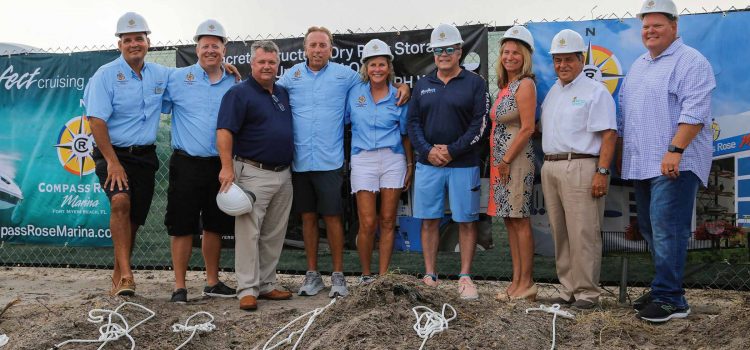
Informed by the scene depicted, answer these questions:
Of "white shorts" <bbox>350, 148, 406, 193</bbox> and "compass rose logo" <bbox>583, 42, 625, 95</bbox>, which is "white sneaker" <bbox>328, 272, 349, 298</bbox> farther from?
"compass rose logo" <bbox>583, 42, 625, 95</bbox>

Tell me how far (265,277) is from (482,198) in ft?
6.31

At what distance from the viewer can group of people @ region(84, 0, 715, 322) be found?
504cm

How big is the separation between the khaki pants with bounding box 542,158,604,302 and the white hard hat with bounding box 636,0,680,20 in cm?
107

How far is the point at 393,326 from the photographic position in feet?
14.1

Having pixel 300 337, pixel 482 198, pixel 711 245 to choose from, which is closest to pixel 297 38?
pixel 482 198

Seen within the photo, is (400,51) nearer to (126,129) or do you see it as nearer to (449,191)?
(449,191)

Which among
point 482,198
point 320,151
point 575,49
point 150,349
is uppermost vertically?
point 575,49

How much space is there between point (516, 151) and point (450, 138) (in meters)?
0.53

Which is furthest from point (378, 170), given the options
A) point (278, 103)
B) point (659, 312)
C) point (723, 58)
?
point (723, 58)

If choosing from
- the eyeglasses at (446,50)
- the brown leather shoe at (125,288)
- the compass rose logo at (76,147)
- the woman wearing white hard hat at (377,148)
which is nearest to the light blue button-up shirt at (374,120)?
the woman wearing white hard hat at (377,148)

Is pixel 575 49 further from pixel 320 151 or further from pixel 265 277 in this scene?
pixel 265 277

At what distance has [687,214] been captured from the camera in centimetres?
496

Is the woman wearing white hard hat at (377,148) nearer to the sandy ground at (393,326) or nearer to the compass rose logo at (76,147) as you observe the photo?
the sandy ground at (393,326)

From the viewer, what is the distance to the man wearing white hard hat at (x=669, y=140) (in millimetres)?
4855
